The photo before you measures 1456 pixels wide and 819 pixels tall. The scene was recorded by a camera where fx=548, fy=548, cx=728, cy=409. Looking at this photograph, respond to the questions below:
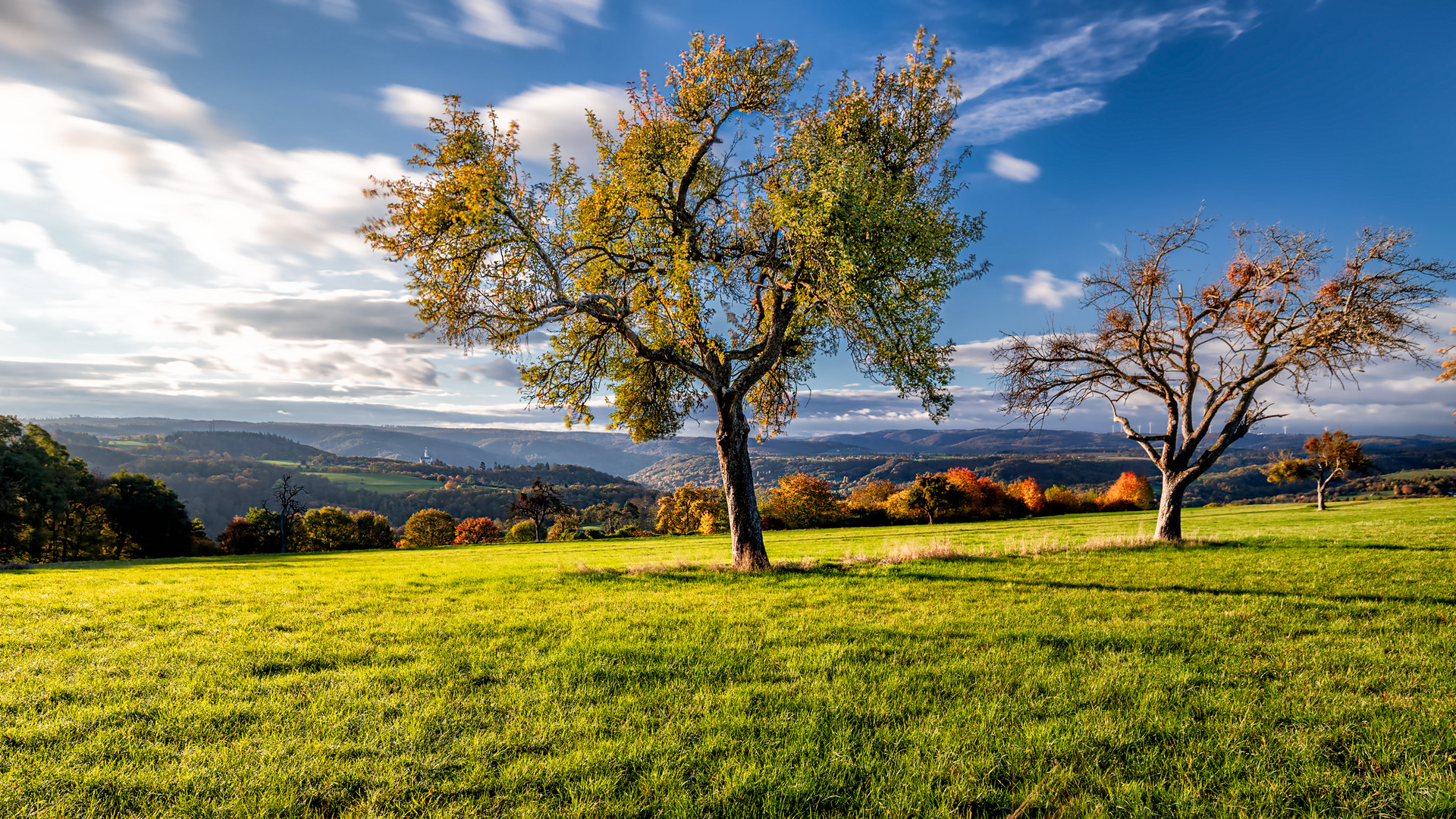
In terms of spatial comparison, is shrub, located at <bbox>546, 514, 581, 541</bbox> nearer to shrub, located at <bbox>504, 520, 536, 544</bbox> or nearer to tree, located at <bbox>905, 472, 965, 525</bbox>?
shrub, located at <bbox>504, 520, 536, 544</bbox>

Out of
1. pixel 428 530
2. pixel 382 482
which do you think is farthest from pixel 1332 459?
pixel 382 482

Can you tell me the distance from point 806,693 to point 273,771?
13.5 feet

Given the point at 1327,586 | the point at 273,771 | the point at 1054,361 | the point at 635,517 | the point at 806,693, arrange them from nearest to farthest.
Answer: the point at 273,771 < the point at 806,693 < the point at 1327,586 < the point at 1054,361 < the point at 635,517

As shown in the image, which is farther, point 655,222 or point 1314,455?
point 1314,455

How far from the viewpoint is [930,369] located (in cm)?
1292

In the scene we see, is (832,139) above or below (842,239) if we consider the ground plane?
above

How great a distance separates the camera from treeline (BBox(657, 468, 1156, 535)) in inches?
2313

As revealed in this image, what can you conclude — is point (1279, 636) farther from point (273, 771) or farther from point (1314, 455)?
point (1314, 455)

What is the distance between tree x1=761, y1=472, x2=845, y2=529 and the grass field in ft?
173

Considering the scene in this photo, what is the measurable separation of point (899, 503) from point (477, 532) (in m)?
59.2

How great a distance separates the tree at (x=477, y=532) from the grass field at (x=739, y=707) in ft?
246

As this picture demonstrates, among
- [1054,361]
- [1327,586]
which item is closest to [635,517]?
[1054,361]

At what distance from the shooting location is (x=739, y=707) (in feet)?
16.0

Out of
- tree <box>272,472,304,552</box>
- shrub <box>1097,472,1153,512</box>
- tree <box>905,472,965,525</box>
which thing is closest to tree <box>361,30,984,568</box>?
tree <box>905,472,965,525</box>
